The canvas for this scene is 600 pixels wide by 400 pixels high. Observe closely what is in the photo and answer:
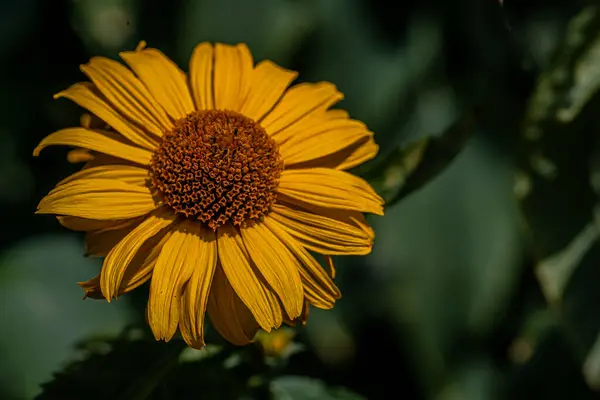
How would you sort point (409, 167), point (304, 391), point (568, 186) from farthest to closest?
1. point (568, 186)
2. point (304, 391)
3. point (409, 167)

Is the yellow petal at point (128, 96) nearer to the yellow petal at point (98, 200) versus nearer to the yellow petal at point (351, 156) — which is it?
the yellow petal at point (98, 200)

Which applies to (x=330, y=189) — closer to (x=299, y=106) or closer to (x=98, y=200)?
(x=299, y=106)

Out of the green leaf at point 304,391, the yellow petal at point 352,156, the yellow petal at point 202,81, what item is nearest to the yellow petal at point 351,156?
the yellow petal at point 352,156

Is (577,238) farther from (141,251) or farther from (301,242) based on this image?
(141,251)

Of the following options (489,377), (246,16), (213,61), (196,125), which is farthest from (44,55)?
(489,377)

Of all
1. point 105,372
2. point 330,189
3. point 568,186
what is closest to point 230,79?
point 330,189
